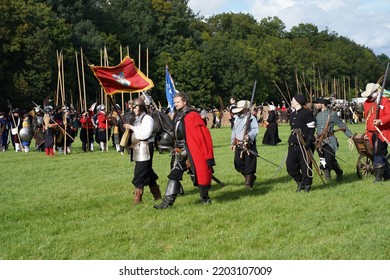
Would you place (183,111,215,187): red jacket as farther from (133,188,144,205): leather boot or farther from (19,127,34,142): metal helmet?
(19,127,34,142): metal helmet

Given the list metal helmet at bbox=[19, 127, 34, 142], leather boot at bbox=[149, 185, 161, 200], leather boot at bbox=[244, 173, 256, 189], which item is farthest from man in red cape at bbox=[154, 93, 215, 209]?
metal helmet at bbox=[19, 127, 34, 142]

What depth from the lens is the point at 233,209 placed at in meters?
9.74

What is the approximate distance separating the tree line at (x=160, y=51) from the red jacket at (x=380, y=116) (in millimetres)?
15714

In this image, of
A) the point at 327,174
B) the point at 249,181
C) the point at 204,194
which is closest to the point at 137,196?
the point at 204,194

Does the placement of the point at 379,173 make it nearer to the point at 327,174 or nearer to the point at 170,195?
the point at 327,174

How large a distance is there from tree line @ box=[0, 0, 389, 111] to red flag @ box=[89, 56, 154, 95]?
50.5 ft

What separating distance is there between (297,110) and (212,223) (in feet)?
12.1

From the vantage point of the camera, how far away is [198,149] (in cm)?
982

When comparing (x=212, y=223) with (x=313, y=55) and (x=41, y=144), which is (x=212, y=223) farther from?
(x=313, y=55)

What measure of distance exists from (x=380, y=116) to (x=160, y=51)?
60.8m

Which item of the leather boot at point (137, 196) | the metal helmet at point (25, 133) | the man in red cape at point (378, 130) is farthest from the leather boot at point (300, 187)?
the metal helmet at point (25, 133)

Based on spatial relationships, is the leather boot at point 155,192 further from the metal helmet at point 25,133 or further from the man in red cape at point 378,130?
the metal helmet at point 25,133

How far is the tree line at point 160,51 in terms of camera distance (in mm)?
50844

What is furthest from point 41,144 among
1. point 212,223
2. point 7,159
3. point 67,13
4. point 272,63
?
point 272,63
